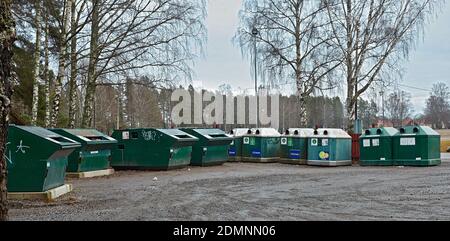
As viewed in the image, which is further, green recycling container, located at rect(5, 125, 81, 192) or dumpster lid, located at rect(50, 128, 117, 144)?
dumpster lid, located at rect(50, 128, 117, 144)

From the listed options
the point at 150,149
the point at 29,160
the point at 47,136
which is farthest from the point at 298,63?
the point at 29,160

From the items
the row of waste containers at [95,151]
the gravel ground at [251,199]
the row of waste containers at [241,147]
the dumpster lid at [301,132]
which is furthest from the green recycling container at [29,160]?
the dumpster lid at [301,132]

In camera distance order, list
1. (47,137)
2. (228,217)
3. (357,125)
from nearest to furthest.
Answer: (228,217) < (47,137) < (357,125)

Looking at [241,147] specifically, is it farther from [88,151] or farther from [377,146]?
[88,151]

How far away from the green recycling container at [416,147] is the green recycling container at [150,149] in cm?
745

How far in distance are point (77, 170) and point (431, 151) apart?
11.9m

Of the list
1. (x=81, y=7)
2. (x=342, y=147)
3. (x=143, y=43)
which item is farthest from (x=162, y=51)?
(x=342, y=147)

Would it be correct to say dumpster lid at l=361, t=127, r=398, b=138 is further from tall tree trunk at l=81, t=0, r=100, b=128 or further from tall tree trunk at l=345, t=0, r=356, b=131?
tall tree trunk at l=81, t=0, r=100, b=128

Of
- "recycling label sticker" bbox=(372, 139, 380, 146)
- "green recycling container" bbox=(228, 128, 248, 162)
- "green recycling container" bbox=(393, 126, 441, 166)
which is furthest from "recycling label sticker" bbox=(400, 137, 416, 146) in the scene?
"green recycling container" bbox=(228, 128, 248, 162)

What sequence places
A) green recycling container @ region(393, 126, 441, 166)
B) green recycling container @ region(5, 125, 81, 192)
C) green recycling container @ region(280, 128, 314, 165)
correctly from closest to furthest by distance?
green recycling container @ region(5, 125, 81, 192) < green recycling container @ region(393, 126, 441, 166) < green recycling container @ region(280, 128, 314, 165)

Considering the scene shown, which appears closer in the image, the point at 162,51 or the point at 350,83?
the point at 162,51

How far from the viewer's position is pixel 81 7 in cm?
1597

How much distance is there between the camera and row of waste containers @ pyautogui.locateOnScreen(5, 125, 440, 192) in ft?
45.1

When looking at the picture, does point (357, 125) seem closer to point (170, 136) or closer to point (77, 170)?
point (170, 136)
